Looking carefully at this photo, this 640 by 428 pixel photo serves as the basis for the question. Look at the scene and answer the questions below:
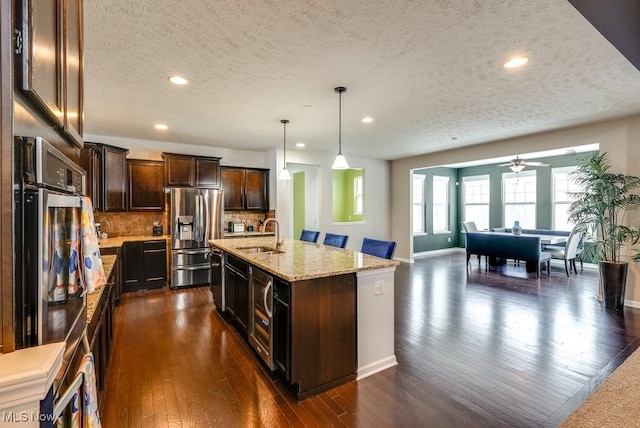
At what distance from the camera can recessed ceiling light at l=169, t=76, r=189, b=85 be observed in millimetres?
2867

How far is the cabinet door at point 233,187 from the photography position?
5941 millimetres

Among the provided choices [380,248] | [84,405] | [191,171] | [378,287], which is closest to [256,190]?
[191,171]

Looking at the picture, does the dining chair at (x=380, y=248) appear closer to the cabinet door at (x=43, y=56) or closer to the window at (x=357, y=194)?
the cabinet door at (x=43, y=56)

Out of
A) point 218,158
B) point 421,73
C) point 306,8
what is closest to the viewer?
point 306,8

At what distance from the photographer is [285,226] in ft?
20.8

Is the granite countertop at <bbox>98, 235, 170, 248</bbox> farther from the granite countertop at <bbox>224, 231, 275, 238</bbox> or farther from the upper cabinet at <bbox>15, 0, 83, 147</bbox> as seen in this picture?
the upper cabinet at <bbox>15, 0, 83, 147</bbox>

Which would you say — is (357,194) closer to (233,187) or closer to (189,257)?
(233,187)

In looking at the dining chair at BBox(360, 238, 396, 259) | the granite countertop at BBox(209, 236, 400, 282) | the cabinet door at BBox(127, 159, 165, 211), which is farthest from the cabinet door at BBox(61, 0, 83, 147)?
the cabinet door at BBox(127, 159, 165, 211)

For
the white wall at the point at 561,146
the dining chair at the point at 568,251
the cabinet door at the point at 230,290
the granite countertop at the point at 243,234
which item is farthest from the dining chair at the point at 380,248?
the dining chair at the point at 568,251

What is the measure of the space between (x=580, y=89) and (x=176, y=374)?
15.5ft

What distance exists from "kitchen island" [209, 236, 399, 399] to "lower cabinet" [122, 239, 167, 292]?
9.74 feet

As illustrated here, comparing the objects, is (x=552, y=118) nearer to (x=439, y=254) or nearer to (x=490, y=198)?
(x=490, y=198)

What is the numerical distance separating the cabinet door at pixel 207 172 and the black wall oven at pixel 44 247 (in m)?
4.56

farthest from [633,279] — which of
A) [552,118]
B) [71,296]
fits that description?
[71,296]
